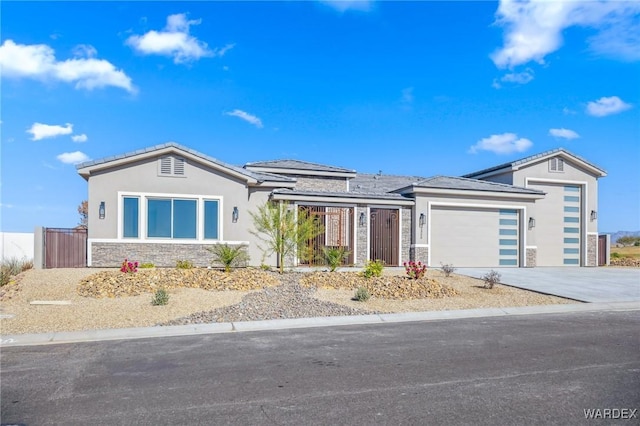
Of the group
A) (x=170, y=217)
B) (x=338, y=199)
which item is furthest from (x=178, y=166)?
(x=338, y=199)

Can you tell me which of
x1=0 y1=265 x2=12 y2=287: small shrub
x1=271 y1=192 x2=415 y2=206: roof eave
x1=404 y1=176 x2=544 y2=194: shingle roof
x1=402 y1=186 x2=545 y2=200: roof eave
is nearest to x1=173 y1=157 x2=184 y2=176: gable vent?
x1=271 y1=192 x2=415 y2=206: roof eave

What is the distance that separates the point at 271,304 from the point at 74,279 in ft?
20.6

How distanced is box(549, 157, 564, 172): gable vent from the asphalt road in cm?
1730

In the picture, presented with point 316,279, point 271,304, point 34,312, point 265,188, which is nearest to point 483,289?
point 316,279

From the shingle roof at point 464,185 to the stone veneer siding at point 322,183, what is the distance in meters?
4.27

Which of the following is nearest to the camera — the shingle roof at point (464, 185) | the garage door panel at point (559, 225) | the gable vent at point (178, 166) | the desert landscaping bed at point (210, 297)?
the desert landscaping bed at point (210, 297)

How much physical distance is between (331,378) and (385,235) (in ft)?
49.8

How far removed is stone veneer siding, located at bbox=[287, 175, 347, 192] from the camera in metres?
24.1

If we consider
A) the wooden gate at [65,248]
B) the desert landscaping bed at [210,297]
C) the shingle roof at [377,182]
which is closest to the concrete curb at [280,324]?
the desert landscaping bed at [210,297]

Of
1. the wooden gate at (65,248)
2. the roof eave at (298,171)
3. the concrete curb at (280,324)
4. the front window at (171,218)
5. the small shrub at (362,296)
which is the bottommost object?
the concrete curb at (280,324)

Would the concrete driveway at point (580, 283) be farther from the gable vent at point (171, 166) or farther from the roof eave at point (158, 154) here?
the gable vent at point (171, 166)

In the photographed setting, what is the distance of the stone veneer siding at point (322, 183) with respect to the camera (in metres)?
24.1

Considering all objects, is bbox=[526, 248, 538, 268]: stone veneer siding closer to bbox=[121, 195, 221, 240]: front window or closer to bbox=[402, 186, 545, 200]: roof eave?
bbox=[402, 186, 545, 200]: roof eave

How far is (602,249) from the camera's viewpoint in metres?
26.3
